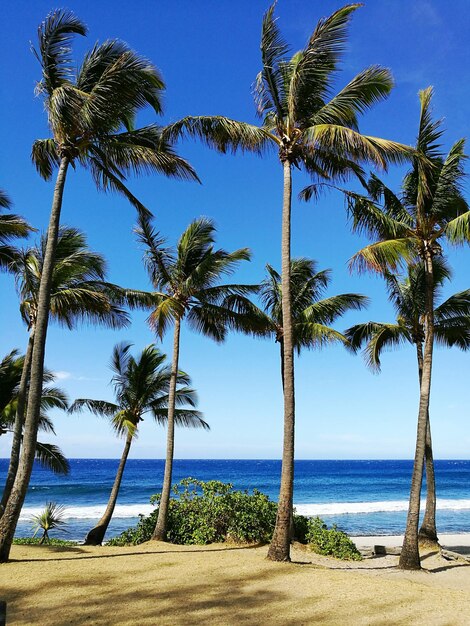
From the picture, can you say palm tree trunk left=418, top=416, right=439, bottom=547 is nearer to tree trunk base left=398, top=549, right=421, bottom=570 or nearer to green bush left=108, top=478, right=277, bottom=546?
tree trunk base left=398, top=549, right=421, bottom=570

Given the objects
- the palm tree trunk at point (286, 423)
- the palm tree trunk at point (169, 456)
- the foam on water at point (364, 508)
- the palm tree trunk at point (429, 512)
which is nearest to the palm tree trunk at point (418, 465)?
the palm tree trunk at point (286, 423)

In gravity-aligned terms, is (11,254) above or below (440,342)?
above

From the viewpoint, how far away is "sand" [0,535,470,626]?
6.44m

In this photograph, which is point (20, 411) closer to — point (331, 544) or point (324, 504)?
point (331, 544)

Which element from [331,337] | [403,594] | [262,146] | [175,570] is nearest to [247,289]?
[331,337]

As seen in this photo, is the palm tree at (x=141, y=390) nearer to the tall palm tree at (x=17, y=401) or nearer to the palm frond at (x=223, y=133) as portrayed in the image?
the tall palm tree at (x=17, y=401)

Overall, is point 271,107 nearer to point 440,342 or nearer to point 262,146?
point 262,146

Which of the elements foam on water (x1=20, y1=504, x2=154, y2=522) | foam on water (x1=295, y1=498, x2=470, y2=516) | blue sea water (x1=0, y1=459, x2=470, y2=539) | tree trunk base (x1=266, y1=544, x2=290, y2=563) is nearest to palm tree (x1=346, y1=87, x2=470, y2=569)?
tree trunk base (x1=266, y1=544, x2=290, y2=563)

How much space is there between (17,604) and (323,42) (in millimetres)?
11816

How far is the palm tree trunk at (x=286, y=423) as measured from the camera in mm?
10289

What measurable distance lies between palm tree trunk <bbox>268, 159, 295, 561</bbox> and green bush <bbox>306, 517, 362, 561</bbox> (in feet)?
14.3

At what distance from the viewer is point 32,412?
9.77m

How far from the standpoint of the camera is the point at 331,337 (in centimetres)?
1588

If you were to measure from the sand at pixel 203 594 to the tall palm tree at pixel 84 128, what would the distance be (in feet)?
6.28
